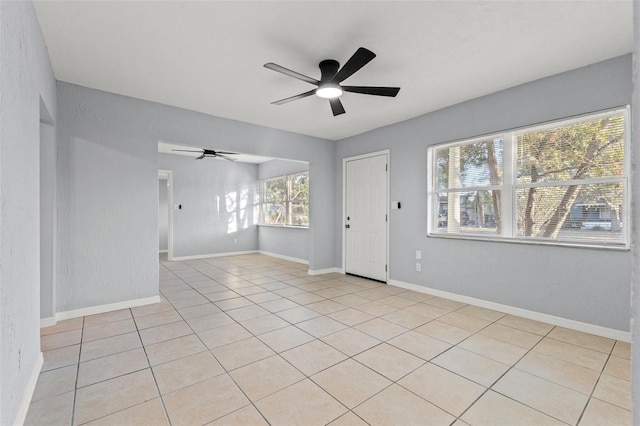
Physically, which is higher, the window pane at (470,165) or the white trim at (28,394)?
the window pane at (470,165)

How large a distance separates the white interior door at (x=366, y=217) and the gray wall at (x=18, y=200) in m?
4.18

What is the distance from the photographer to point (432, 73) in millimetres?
3139

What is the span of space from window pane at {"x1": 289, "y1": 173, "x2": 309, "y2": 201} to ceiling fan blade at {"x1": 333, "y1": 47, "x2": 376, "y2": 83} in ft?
14.6

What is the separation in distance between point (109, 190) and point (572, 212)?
510 centimetres

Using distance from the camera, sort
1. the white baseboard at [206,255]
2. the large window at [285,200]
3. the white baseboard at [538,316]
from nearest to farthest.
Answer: the white baseboard at [538,316], the white baseboard at [206,255], the large window at [285,200]

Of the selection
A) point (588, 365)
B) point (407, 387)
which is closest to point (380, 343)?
point (407, 387)

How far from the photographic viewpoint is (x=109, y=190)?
11.9 ft

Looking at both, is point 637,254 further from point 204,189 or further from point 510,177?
point 204,189

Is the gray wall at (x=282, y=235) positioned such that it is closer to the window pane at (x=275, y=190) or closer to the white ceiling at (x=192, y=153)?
the window pane at (x=275, y=190)

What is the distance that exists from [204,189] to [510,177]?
21.2 ft

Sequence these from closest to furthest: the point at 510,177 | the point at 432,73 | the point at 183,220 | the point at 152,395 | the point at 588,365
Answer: the point at 152,395 → the point at 588,365 → the point at 432,73 → the point at 510,177 → the point at 183,220

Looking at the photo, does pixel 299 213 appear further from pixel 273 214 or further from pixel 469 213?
pixel 469 213

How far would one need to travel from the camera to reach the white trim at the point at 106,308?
11.0 ft

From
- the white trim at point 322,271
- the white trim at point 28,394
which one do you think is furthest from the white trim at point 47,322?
the white trim at point 322,271
